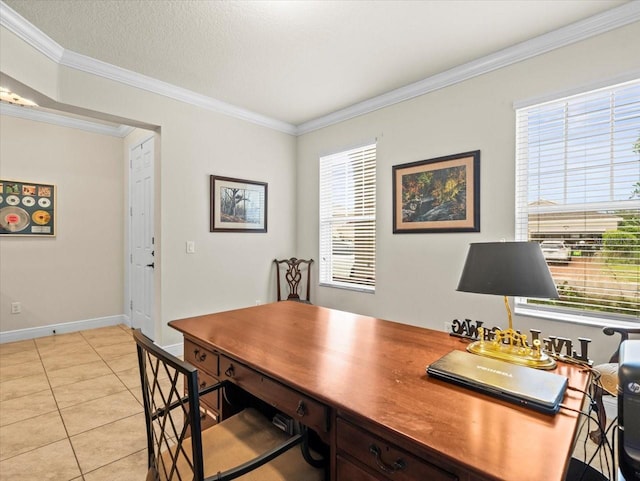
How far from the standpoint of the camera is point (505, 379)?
1.01m

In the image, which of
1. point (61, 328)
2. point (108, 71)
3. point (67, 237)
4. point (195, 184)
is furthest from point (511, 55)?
point (61, 328)

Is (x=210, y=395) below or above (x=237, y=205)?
below

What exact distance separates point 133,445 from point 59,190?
3.59m

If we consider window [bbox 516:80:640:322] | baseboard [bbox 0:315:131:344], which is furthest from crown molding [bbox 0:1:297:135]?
baseboard [bbox 0:315:131:344]

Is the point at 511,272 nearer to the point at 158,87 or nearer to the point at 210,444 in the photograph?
the point at 210,444

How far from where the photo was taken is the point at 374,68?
9.57 feet

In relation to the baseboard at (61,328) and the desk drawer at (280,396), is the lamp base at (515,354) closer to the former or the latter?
the desk drawer at (280,396)

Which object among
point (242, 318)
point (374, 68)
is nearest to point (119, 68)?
point (374, 68)

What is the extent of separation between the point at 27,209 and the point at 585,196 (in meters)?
Answer: 5.63

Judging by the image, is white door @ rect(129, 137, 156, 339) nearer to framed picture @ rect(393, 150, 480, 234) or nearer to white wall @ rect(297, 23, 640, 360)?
white wall @ rect(297, 23, 640, 360)

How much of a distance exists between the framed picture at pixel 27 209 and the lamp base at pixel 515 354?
4.89 metres

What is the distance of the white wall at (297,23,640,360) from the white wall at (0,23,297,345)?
3.28 ft

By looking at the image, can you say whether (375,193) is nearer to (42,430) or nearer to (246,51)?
(246,51)

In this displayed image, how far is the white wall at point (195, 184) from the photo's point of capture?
2.89 m
